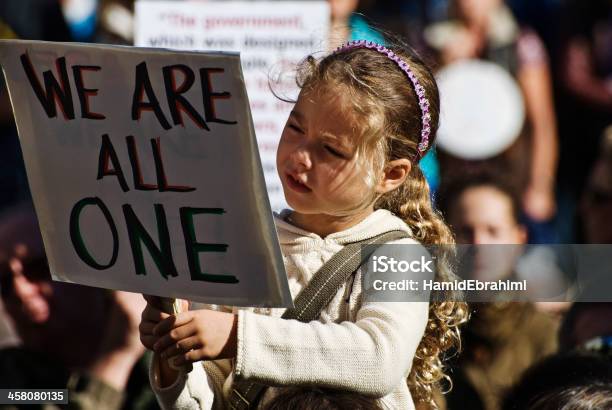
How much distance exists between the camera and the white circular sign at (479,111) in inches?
183

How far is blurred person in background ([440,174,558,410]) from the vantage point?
3.14 metres

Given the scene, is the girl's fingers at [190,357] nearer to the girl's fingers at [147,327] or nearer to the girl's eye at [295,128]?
the girl's fingers at [147,327]

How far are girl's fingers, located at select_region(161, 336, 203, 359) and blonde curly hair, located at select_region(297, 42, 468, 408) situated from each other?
1.32 ft

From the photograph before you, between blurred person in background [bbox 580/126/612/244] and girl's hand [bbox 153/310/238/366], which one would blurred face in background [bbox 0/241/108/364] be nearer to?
blurred person in background [bbox 580/126/612/244]

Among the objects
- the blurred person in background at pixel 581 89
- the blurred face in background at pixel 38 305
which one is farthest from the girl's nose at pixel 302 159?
the blurred person in background at pixel 581 89

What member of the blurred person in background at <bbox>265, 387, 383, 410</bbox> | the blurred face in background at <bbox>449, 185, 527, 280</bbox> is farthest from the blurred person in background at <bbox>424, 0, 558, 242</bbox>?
the blurred person in background at <bbox>265, 387, 383, 410</bbox>

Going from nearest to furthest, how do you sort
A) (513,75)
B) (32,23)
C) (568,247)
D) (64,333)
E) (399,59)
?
1. (399,59)
2. (64,333)
3. (568,247)
4. (32,23)
5. (513,75)

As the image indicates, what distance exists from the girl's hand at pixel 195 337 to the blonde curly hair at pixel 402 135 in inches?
14.2

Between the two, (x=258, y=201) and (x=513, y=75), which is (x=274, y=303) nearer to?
(x=258, y=201)

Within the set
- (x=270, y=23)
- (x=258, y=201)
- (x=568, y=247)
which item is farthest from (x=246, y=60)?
(x=258, y=201)

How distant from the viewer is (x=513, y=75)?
4750mm

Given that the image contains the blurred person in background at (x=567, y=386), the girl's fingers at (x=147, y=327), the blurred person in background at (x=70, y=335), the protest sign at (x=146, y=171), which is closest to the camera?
the protest sign at (x=146, y=171)

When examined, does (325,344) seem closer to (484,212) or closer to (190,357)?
(190,357)

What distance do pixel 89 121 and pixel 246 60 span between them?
7.25 ft
